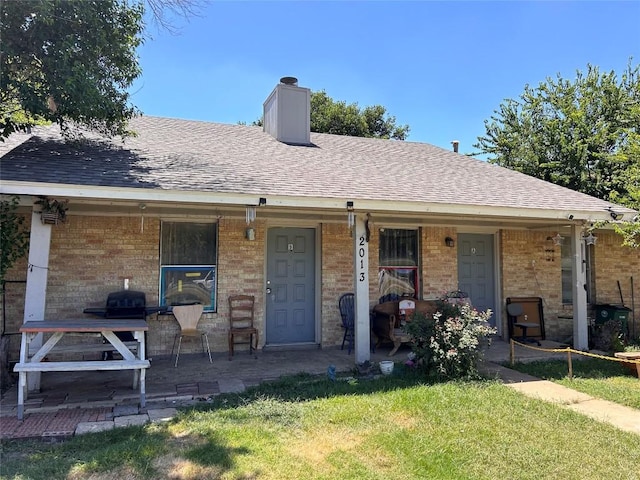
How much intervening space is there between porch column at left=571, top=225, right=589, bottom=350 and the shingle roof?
0.68 meters

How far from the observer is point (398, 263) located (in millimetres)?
8336

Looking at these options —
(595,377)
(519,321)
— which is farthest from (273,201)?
(519,321)

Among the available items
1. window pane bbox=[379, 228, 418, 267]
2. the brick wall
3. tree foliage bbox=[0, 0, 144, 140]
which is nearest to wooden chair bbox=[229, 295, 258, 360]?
the brick wall

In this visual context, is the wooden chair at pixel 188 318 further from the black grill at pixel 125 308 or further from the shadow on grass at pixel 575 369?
the shadow on grass at pixel 575 369

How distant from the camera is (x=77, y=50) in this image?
5.40 meters

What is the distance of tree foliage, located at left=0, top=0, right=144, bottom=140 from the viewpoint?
5150mm

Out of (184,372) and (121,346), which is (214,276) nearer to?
(184,372)

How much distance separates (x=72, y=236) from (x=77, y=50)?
9.05ft

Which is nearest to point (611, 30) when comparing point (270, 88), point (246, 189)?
point (270, 88)

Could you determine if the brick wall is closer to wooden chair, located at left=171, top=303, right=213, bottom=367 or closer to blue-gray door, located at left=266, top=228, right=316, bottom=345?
blue-gray door, located at left=266, top=228, right=316, bottom=345

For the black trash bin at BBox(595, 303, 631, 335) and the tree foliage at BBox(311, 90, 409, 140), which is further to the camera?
the tree foliage at BBox(311, 90, 409, 140)

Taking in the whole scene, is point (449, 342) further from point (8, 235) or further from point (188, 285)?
point (8, 235)

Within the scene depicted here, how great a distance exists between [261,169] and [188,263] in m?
2.02

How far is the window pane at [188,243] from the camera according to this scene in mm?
7098
